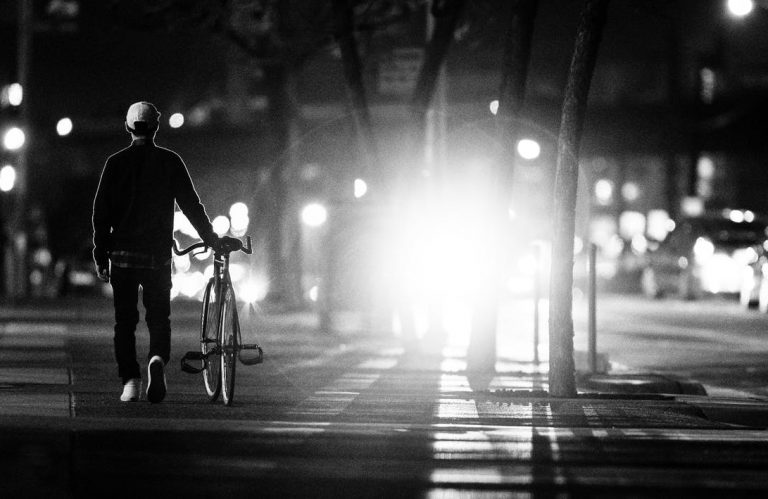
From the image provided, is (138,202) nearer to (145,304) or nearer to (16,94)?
(145,304)

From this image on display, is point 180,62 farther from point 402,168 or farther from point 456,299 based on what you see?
point 402,168

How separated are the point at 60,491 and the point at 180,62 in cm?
4356

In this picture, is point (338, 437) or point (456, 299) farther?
point (456, 299)

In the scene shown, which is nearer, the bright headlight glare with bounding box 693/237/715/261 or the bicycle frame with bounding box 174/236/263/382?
the bicycle frame with bounding box 174/236/263/382

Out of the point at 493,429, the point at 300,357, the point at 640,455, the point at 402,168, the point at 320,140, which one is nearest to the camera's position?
the point at 640,455

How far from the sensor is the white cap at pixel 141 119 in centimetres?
1038

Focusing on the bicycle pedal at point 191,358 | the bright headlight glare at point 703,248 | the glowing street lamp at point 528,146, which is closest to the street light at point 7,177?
the glowing street lamp at point 528,146

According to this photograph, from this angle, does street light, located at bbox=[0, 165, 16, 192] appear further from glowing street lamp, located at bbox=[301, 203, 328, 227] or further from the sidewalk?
the sidewalk

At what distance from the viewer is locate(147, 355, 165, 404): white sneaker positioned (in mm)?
10273

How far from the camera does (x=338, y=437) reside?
9.03 meters

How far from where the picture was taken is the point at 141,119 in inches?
409

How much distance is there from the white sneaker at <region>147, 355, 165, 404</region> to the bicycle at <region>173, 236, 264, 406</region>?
0.19m

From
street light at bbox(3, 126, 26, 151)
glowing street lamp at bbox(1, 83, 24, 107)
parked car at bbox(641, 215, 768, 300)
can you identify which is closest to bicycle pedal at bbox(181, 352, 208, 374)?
glowing street lamp at bbox(1, 83, 24, 107)

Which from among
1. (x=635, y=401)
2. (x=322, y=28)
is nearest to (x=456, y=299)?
(x=322, y=28)
